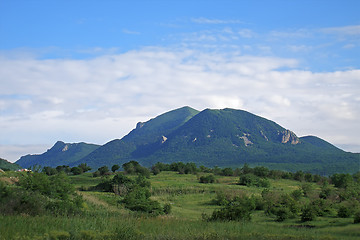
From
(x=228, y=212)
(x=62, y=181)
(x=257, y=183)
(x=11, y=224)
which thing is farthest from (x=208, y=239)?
(x=257, y=183)

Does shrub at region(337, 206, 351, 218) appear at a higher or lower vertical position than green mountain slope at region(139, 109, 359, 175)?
lower

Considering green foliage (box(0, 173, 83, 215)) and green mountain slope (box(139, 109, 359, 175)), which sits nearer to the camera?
green foliage (box(0, 173, 83, 215))

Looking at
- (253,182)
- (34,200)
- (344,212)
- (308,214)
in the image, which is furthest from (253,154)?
(34,200)

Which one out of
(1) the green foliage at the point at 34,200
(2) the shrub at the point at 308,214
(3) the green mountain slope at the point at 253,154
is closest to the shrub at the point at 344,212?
(2) the shrub at the point at 308,214

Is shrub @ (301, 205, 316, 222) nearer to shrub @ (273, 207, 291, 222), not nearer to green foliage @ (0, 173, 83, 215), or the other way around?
shrub @ (273, 207, 291, 222)

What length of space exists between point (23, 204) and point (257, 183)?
152 ft

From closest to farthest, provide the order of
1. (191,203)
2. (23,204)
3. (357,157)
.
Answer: (23,204) < (191,203) < (357,157)

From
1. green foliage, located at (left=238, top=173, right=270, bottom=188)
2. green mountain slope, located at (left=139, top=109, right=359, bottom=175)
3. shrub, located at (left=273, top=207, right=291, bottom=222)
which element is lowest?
shrub, located at (left=273, top=207, right=291, bottom=222)

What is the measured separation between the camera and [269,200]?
31.6 metres

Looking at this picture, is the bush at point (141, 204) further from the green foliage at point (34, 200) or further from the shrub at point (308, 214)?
the shrub at point (308, 214)

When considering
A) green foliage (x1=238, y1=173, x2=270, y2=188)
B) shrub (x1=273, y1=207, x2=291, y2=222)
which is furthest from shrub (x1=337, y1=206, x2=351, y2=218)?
green foliage (x1=238, y1=173, x2=270, y2=188)

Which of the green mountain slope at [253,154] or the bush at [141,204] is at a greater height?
the green mountain slope at [253,154]

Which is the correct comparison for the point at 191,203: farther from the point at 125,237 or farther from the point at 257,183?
the point at 125,237

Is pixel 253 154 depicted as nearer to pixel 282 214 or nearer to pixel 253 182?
pixel 253 182
